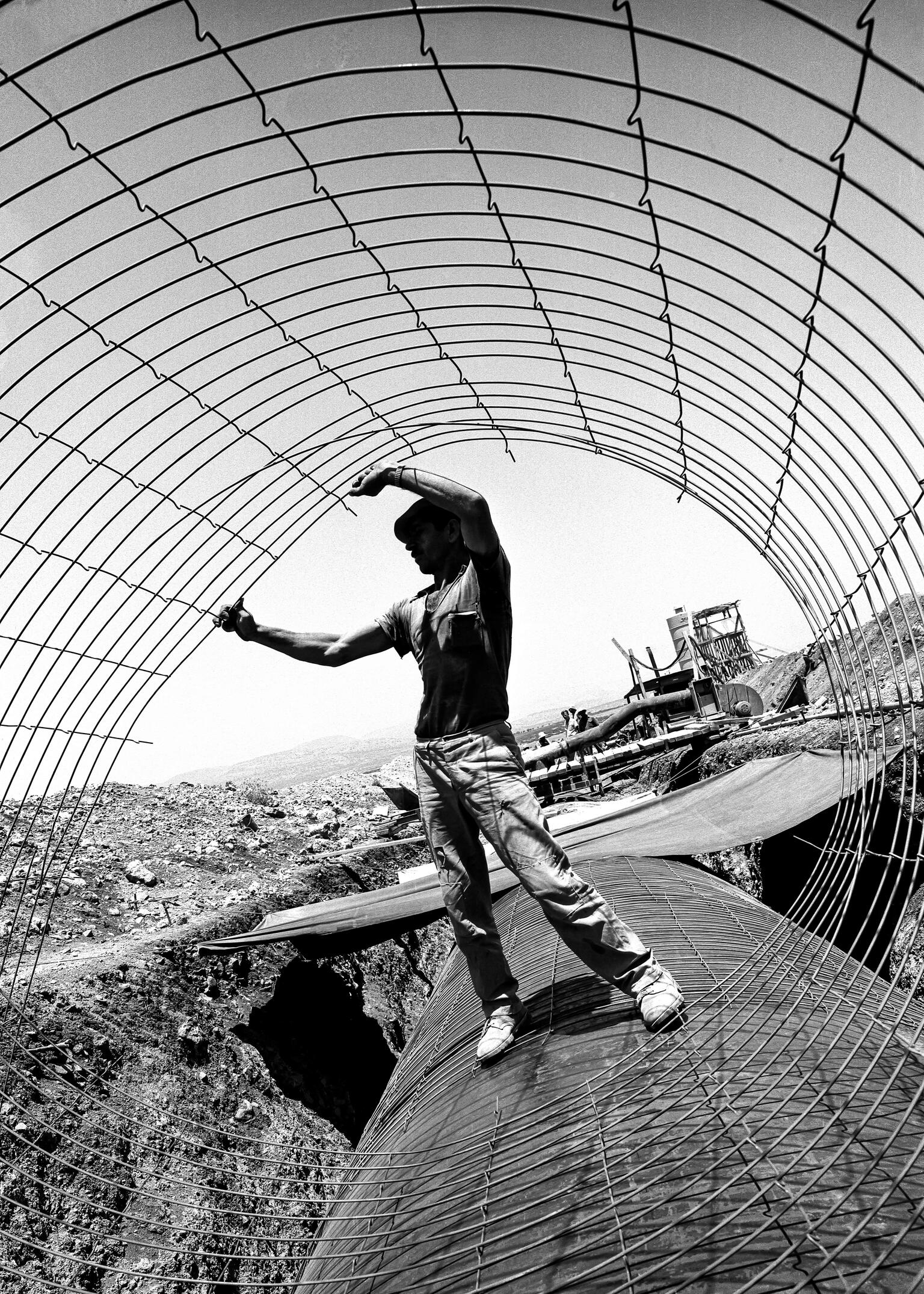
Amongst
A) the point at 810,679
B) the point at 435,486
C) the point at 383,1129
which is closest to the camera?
the point at 435,486

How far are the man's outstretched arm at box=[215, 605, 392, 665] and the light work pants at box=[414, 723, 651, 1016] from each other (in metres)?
0.59

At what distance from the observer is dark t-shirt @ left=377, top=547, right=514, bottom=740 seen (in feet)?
10.3

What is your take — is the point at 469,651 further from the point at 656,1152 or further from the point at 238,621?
the point at 656,1152

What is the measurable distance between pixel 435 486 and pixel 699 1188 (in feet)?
6.80

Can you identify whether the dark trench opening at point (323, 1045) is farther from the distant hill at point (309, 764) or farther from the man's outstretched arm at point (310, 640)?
the distant hill at point (309, 764)

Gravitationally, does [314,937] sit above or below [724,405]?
below

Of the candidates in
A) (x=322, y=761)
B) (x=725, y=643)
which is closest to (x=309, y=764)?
(x=322, y=761)

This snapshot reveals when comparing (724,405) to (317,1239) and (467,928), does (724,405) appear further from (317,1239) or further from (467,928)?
(317,1239)

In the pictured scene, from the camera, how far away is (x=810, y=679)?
68.9 feet

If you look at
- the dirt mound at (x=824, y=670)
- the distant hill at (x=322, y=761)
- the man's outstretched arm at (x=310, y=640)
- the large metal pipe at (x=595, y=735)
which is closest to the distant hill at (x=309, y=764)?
the distant hill at (x=322, y=761)

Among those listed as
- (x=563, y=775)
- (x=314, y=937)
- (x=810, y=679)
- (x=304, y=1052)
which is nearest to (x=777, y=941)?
(x=314, y=937)

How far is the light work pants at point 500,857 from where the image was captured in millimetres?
2773

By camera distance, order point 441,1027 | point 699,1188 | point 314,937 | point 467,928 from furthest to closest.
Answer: point 314,937 → point 441,1027 → point 467,928 → point 699,1188

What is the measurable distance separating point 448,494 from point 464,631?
550 millimetres
